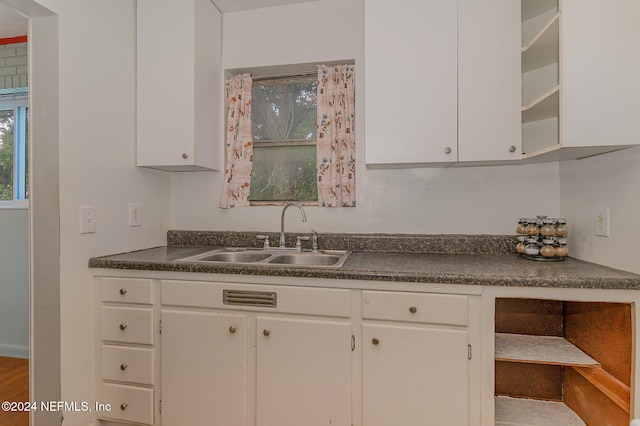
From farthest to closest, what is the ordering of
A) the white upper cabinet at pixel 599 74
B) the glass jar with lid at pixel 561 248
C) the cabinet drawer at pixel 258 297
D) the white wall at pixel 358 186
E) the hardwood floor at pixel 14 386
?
1. the white wall at pixel 358 186
2. the hardwood floor at pixel 14 386
3. the glass jar with lid at pixel 561 248
4. the cabinet drawer at pixel 258 297
5. the white upper cabinet at pixel 599 74

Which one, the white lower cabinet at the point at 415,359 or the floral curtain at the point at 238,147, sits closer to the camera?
the white lower cabinet at the point at 415,359

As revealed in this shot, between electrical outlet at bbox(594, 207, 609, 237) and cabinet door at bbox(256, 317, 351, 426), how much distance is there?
1.18m

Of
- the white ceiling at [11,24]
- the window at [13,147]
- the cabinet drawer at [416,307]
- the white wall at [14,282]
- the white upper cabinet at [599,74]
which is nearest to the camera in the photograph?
the white upper cabinet at [599,74]

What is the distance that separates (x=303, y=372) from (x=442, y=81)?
1548mm

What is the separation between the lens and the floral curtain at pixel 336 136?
206 cm

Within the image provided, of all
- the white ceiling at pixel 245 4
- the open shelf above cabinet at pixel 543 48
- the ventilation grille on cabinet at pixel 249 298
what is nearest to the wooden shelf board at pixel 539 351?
the ventilation grille on cabinet at pixel 249 298

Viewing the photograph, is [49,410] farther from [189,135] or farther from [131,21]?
[131,21]

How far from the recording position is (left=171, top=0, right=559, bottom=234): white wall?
189 cm

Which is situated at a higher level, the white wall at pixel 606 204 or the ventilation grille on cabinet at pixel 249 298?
the white wall at pixel 606 204

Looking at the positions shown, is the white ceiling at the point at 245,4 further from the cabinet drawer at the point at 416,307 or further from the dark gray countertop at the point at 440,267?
the cabinet drawer at the point at 416,307

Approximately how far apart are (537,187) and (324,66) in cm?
147

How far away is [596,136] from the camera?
4.05 feet

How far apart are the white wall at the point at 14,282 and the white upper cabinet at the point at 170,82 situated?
4.65 feet

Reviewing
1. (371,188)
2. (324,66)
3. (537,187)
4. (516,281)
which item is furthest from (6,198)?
(537,187)
